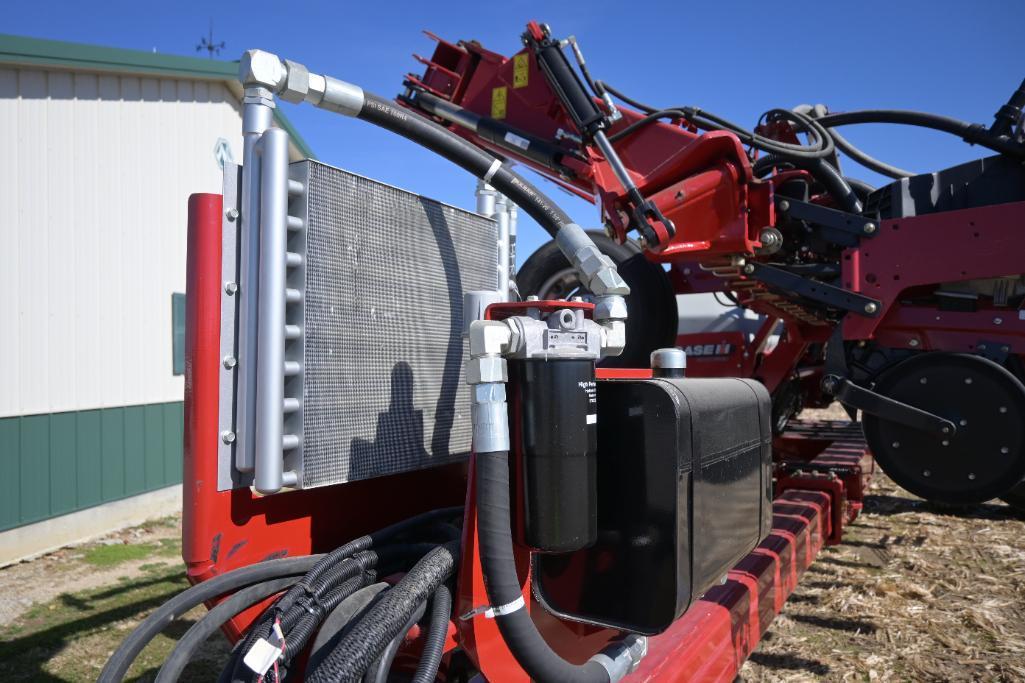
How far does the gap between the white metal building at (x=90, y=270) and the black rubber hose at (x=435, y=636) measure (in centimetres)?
524

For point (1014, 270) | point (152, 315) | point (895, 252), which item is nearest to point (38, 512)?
point (152, 315)

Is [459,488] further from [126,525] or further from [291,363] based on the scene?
[126,525]

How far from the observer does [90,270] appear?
632 cm

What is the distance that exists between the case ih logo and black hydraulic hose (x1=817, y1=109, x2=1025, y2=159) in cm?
159

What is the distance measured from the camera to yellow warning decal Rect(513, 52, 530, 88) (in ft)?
15.5

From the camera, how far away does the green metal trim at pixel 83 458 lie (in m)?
5.55

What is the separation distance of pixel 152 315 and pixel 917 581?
6.58 m

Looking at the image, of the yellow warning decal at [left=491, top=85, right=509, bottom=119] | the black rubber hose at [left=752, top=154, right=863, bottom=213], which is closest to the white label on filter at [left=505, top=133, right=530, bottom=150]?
the yellow warning decal at [left=491, top=85, right=509, bottom=119]

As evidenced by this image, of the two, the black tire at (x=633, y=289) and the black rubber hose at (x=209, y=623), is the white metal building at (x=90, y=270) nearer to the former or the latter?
the black tire at (x=633, y=289)

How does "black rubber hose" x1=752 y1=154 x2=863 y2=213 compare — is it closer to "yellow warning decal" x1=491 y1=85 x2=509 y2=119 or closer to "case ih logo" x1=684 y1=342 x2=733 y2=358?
"case ih logo" x1=684 y1=342 x2=733 y2=358

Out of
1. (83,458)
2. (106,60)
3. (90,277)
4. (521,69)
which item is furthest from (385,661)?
(106,60)

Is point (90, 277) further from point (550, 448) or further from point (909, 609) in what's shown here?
point (909, 609)

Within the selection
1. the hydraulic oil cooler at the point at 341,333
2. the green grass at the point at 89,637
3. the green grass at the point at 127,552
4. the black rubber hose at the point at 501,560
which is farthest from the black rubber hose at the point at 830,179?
the green grass at the point at 127,552

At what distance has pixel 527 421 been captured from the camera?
4.92 ft
